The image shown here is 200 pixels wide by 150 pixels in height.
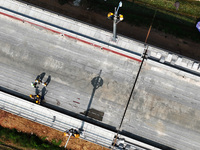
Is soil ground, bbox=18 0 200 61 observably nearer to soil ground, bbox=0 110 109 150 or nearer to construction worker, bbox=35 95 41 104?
construction worker, bbox=35 95 41 104

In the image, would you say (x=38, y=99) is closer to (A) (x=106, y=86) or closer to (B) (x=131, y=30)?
(A) (x=106, y=86)

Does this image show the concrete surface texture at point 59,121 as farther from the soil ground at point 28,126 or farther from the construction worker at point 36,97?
the soil ground at point 28,126

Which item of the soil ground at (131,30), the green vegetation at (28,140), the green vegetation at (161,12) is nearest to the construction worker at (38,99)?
the green vegetation at (28,140)

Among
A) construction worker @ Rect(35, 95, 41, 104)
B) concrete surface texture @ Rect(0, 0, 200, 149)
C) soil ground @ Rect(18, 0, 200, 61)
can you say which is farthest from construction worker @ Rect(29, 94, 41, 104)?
soil ground @ Rect(18, 0, 200, 61)

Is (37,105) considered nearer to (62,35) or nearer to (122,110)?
(62,35)

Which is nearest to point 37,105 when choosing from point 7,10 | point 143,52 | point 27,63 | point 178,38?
point 27,63

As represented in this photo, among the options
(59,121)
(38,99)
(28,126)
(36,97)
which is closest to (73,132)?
(59,121)
